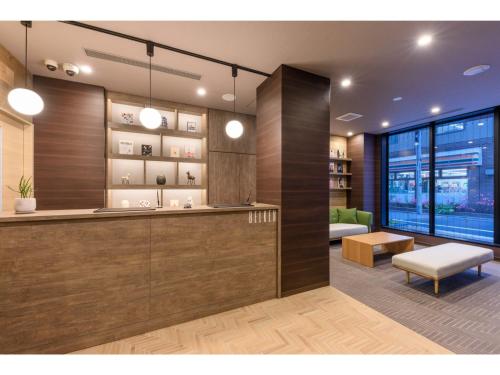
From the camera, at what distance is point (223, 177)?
15.1 feet

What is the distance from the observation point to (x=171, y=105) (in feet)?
13.7

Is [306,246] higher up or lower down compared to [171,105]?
lower down

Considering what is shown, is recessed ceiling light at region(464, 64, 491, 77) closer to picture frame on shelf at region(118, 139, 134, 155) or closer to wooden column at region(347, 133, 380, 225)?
wooden column at region(347, 133, 380, 225)

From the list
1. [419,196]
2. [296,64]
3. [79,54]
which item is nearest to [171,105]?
[79,54]

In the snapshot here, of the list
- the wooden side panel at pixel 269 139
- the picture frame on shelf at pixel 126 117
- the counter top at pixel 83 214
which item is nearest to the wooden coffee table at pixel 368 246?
the wooden side panel at pixel 269 139

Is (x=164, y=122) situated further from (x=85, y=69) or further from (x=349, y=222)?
(x=349, y=222)

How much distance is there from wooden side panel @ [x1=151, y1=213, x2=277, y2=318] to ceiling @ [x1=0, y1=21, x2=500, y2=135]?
1967mm

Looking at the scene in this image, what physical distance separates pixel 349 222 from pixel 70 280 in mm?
6055

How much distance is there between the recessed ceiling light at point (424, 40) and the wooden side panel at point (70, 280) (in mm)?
3474

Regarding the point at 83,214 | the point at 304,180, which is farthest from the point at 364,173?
the point at 83,214

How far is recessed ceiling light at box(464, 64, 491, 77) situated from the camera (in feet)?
9.17
